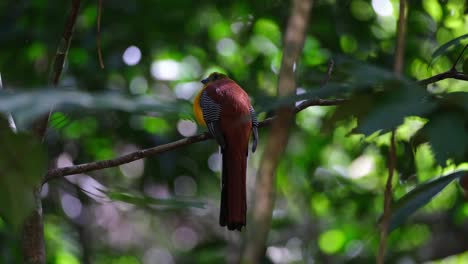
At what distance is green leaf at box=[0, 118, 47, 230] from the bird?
138 cm

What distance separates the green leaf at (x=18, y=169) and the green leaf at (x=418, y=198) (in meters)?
1.13

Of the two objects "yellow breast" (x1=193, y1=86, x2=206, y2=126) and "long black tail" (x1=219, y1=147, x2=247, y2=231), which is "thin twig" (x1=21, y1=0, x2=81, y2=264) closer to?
"long black tail" (x1=219, y1=147, x2=247, y2=231)

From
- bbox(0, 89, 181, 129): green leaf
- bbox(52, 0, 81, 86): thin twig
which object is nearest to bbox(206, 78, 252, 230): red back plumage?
bbox(52, 0, 81, 86): thin twig

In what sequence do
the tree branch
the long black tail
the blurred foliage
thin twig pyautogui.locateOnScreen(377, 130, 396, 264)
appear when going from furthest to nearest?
the blurred foliage
the long black tail
thin twig pyautogui.locateOnScreen(377, 130, 396, 264)
the tree branch

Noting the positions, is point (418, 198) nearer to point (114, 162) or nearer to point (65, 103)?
point (114, 162)

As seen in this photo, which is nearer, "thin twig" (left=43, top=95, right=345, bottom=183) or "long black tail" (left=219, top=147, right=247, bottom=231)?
"thin twig" (left=43, top=95, right=345, bottom=183)

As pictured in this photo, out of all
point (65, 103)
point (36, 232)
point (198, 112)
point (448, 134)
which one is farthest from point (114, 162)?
point (448, 134)

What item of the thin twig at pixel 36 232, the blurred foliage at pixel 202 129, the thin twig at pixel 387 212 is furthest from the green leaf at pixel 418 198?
the blurred foliage at pixel 202 129

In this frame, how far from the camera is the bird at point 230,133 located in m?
3.29

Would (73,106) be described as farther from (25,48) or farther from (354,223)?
(354,223)

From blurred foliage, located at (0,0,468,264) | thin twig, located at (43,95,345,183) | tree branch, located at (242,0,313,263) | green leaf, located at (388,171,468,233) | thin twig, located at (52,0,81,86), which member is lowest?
blurred foliage, located at (0,0,468,264)

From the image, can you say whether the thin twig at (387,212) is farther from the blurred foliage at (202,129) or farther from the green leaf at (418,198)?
the blurred foliage at (202,129)

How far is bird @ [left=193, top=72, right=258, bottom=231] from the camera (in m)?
3.29

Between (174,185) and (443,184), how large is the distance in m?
3.55
